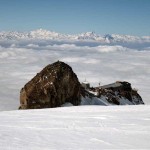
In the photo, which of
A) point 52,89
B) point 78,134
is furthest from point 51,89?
point 78,134

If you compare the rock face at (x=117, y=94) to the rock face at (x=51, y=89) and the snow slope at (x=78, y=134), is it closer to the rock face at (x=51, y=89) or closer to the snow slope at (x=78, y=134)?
the rock face at (x=51, y=89)

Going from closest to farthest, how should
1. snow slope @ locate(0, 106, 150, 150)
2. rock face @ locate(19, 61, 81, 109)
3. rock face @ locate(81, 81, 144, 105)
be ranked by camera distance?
snow slope @ locate(0, 106, 150, 150), rock face @ locate(19, 61, 81, 109), rock face @ locate(81, 81, 144, 105)

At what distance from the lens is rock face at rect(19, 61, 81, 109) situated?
4631cm

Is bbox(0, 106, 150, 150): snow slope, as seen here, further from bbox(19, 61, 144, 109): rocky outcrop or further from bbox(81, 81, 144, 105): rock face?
bbox(81, 81, 144, 105): rock face

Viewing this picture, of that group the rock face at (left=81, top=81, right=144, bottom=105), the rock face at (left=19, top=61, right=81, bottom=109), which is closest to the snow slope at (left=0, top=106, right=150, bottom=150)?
the rock face at (left=19, top=61, right=81, bottom=109)

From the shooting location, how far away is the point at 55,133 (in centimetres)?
980

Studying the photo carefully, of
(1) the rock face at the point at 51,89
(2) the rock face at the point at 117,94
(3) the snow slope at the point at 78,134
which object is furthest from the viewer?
(2) the rock face at the point at 117,94

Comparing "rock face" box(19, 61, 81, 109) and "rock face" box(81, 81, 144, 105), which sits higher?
"rock face" box(19, 61, 81, 109)

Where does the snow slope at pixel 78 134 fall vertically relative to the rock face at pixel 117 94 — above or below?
above

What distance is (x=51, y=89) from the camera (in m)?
47.0

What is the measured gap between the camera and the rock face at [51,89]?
46.3 m

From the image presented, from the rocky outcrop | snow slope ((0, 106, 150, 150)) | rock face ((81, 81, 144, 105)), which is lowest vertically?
rock face ((81, 81, 144, 105))

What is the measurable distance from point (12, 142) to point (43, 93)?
1511 inches

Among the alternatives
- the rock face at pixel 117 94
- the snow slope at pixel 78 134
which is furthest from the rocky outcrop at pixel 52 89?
the snow slope at pixel 78 134
